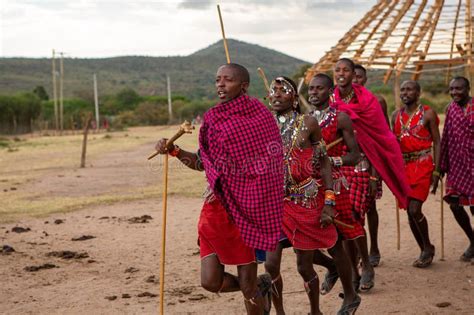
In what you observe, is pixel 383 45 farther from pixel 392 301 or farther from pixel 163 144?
pixel 163 144

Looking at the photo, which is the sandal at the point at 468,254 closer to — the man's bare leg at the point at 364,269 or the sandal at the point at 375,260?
the sandal at the point at 375,260

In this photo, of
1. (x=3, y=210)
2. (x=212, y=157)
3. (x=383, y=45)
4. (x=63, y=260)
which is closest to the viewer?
(x=212, y=157)

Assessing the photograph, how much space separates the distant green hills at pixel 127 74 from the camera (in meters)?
74.6

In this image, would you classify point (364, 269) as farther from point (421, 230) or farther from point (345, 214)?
point (421, 230)

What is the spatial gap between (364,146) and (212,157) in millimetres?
2190

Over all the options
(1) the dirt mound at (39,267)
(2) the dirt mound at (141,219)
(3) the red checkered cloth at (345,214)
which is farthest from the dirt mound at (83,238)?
(3) the red checkered cloth at (345,214)

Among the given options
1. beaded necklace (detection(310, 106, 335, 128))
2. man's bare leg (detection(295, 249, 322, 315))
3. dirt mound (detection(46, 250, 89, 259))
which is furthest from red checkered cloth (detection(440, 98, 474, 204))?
dirt mound (detection(46, 250, 89, 259))

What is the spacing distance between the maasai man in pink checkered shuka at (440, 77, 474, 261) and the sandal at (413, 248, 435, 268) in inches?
17.5

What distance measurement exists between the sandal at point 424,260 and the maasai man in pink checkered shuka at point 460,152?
45cm

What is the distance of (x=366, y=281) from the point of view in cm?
587

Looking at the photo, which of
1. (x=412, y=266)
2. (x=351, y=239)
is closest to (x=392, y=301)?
(x=351, y=239)

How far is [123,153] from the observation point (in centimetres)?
2316

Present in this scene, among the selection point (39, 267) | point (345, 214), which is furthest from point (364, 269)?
point (39, 267)

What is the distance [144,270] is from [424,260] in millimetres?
2652
